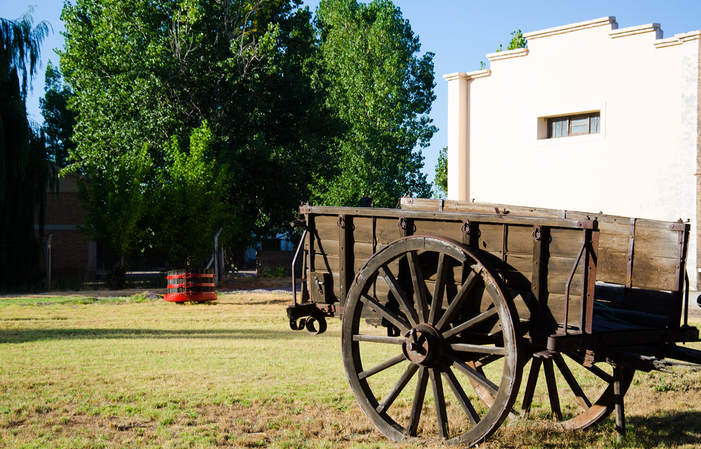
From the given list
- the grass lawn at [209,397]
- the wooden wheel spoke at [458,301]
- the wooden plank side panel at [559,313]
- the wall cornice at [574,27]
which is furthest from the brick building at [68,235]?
the wooden plank side panel at [559,313]

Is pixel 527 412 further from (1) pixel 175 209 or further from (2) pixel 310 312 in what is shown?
(1) pixel 175 209

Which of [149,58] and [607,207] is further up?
[149,58]

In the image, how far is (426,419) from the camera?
5816 millimetres

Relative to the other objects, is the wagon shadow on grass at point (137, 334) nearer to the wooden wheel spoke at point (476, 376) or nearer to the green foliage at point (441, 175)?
the wooden wheel spoke at point (476, 376)

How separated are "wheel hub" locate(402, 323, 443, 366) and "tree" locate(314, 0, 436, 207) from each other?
33.5 meters

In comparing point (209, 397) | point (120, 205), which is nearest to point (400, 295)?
point (209, 397)

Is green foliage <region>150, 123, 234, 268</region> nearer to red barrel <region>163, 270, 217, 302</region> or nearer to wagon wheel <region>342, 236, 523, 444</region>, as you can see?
red barrel <region>163, 270, 217, 302</region>

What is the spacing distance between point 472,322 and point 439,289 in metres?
0.31

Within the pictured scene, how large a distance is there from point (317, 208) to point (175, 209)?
19063 millimetres

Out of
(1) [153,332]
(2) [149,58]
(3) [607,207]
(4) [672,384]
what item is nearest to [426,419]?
(4) [672,384]

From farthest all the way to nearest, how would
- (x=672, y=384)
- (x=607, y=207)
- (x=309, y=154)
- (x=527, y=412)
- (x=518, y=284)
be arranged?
(x=309, y=154) → (x=607, y=207) → (x=672, y=384) → (x=527, y=412) → (x=518, y=284)

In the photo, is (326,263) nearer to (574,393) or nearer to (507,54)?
(574,393)

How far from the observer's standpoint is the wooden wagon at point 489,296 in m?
4.25

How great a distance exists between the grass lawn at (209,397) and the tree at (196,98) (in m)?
14.1
